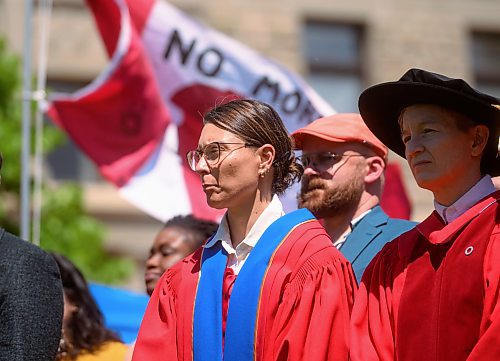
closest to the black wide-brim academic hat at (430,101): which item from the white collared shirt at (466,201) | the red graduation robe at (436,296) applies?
the white collared shirt at (466,201)

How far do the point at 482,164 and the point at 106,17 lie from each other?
145 inches

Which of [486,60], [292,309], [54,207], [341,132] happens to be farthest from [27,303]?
[486,60]

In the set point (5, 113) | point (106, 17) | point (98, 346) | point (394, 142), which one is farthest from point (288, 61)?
point (394, 142)

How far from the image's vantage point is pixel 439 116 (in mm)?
3309

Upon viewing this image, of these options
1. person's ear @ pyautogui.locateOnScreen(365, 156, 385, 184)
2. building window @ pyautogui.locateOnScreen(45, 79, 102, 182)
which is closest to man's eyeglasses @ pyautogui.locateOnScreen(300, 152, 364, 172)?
person's ear @ pyautogui.locateOnScreen(365, 156, 385, 184)

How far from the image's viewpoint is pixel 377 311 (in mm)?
3268

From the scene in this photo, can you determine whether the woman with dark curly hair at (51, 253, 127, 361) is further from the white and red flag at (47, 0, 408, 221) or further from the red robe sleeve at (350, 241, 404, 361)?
the red robe sleeve at (350, 241, 404, 361)

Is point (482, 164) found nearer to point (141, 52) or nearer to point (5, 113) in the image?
point (141, 52)

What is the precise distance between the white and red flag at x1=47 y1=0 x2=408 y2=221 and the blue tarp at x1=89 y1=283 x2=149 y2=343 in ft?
2.06

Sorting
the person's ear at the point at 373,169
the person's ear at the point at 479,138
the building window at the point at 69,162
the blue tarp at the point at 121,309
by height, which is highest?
the person's ear at the point at 479,138

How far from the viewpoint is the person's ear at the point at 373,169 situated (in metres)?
4.50

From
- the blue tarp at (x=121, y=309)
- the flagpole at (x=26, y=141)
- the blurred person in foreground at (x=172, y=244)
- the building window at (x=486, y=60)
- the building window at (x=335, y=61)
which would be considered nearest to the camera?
the blurred person in foreground at (x=172, y=244)

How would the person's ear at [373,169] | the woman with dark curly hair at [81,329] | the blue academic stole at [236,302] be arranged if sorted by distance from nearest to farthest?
1. the blue academic stole at [236,302]
2. the person's ear at [373,169]
3. the woman with dark curly hair at [81,329]

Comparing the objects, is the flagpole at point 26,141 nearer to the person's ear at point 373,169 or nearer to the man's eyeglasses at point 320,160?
the man's eyeglasses at point 320,160
